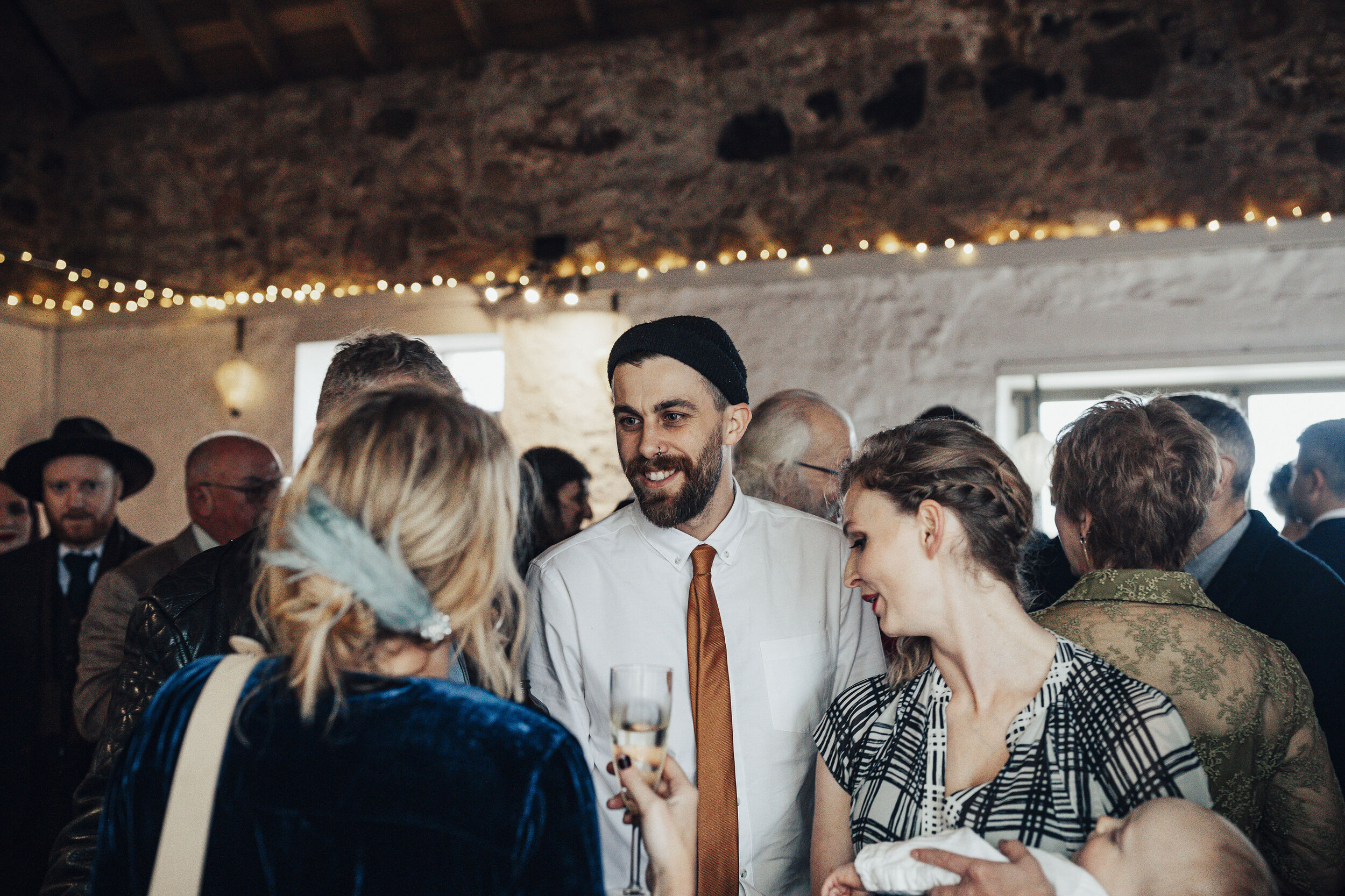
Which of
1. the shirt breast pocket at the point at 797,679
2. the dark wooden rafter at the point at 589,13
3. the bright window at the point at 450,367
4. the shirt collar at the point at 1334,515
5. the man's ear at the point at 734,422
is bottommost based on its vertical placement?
the shirt breast pocket at the point at 797,679

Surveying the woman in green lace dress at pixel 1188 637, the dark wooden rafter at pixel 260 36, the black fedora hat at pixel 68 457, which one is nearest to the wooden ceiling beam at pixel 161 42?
the dark wooden rafter at pixel 260 36

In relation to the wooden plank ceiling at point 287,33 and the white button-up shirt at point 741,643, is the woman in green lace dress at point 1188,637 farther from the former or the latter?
the wooden plank ceiling at point 287,33

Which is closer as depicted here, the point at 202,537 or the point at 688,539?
the point at 688,539

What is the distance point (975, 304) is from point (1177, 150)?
1.33 metres

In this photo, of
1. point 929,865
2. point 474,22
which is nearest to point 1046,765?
point 929,865

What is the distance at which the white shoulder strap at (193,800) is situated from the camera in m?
1.09

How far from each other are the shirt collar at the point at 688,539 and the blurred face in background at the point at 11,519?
12.0ft

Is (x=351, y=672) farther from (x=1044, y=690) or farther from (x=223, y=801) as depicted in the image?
(x=1044, y=690)

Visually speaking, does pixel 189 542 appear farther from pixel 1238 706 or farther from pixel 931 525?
pixel 1238 706

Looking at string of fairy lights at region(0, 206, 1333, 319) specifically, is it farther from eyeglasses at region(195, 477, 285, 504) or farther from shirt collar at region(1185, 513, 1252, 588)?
shirt collar at region(1185, 513, 1252, 588)

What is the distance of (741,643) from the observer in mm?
2010

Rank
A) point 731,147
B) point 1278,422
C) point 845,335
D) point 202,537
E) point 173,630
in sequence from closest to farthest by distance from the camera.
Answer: point 173,630
point 202,537
point 1278,422
point 845,335
point 731,147

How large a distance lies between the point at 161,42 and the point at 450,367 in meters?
3.04

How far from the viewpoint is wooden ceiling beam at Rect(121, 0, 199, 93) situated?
6.56 m
